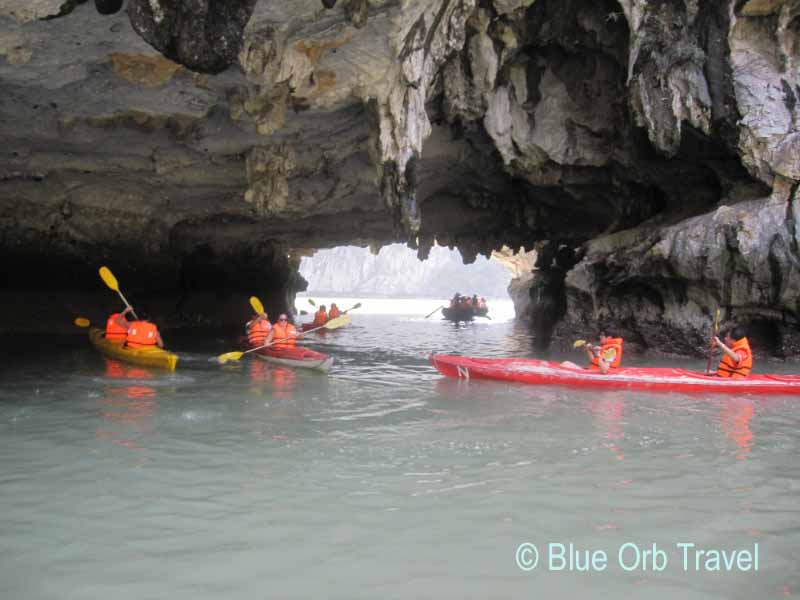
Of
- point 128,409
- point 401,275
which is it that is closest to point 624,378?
point 128,409

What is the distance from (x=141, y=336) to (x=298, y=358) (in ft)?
8.21

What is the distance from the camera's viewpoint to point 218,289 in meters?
21.3

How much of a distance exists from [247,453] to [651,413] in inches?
174

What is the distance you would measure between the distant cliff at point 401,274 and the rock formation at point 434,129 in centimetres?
7577

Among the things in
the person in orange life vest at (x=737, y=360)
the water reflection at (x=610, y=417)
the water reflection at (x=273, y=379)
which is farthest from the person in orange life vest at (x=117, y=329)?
the person in orange life vest at (x=737, y=360)

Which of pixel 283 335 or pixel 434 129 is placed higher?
pixel 434 129

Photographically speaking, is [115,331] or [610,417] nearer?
[610,417]

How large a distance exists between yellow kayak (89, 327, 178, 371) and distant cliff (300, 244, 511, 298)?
80042 mm

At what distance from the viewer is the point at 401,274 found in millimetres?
95438

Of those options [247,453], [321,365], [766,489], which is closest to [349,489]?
[247,453]

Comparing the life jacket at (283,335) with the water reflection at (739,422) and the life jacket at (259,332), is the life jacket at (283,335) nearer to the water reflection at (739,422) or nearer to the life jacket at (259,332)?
the life jacket at (259,332)

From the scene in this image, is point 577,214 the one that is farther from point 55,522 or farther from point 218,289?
point 55,522

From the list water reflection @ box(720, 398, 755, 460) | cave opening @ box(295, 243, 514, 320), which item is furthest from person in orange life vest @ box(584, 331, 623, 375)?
cave opening @ box(295, 243, 514, 320)

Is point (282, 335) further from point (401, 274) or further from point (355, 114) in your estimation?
point (401, 274)
